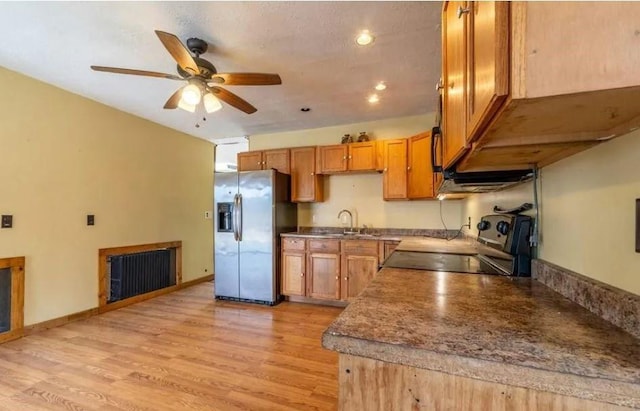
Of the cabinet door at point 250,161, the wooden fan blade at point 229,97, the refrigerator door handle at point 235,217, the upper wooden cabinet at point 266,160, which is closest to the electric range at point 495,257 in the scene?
the wooden fan blade at point 229,97

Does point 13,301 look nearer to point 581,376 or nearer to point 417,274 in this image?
point 417,274

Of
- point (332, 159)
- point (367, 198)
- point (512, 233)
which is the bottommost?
point (512, 233)

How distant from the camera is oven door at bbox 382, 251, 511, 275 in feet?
4.68

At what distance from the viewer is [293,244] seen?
3873 millimetres

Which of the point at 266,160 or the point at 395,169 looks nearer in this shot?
the point at 395,169

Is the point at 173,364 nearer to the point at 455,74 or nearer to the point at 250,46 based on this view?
the point at 250,46

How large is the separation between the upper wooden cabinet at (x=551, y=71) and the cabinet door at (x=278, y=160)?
351cm

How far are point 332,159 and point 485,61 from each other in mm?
3388

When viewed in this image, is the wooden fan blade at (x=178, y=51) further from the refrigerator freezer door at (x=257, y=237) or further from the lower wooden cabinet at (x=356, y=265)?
the lower wooden cabinet at (x=356, y=265)

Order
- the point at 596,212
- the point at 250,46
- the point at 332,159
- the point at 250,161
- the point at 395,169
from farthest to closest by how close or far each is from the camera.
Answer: the point at 250,161 < the point at 332,159 < the point at 395,169 < the point at 250,46 < the point at 596,212

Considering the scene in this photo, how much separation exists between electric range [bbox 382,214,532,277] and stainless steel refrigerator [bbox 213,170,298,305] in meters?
2.25

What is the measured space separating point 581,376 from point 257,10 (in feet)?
7.16

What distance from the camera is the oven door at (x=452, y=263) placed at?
1.43 meters

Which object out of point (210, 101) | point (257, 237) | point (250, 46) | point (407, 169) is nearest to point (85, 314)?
point (257, 237)
